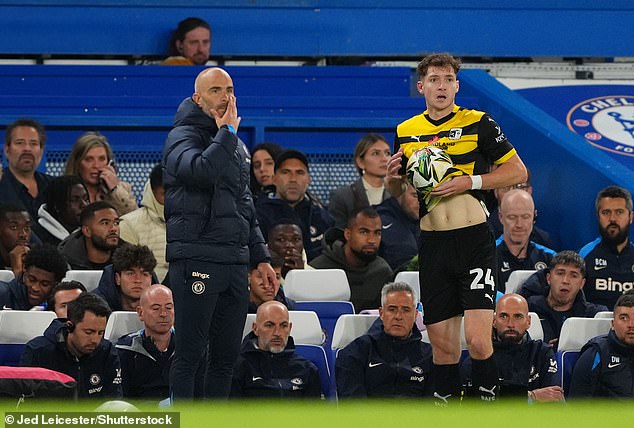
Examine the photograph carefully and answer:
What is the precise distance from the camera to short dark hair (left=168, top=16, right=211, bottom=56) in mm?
13219

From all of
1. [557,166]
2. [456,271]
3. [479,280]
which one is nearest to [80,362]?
[456,271]

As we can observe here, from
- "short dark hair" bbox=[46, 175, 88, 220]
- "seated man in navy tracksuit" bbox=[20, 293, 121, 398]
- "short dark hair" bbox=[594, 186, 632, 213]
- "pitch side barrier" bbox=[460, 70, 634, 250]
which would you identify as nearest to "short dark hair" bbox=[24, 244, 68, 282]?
"seated man in navy tracksuit" bbox=[20, 293, 121, 398]

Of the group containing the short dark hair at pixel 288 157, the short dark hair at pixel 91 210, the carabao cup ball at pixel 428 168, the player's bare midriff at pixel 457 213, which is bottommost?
the player's bare midriff at pixel 457 213

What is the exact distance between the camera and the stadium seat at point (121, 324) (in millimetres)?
8539

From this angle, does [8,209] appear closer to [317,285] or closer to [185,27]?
[317,285]

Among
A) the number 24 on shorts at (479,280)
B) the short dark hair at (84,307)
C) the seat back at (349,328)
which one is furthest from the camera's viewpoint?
the seat back at (349,328)

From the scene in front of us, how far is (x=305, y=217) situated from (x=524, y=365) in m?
2.84

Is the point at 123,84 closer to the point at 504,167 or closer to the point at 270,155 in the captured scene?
the point at 270,155

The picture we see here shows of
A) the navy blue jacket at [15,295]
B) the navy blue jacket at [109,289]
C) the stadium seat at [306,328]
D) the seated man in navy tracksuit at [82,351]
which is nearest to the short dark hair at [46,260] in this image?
the navy blue jacket at [15,295]

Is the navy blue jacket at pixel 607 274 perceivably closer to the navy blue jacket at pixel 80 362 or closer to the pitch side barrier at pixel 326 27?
the navy blue jacket at pixel 80 362

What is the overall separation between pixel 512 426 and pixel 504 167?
13.4ft

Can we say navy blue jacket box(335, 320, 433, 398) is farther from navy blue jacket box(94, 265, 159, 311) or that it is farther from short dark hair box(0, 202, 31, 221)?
short dark hair box(0, 202, 31, 221)

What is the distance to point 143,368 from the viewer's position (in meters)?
8.17

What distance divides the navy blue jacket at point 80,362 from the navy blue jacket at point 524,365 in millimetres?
2262
